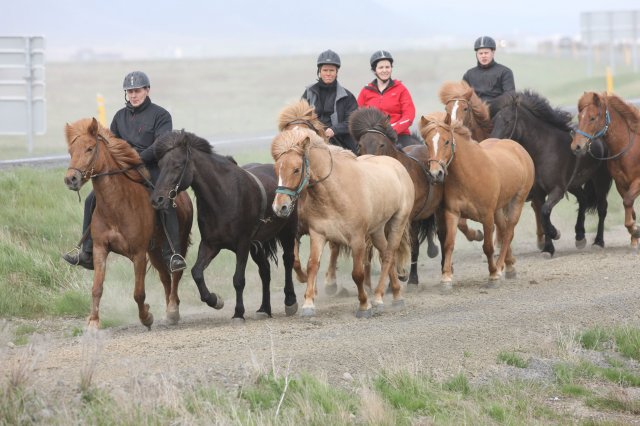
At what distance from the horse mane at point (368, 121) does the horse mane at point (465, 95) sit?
189 centimetres

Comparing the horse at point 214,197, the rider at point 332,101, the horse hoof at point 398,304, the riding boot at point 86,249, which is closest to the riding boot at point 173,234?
the horse at point 214,197

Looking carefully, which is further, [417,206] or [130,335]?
[417,206]

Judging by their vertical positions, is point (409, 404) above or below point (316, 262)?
below

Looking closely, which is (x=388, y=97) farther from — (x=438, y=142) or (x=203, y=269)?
(x=203, y=269)

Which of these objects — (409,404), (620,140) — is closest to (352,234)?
(409,404)

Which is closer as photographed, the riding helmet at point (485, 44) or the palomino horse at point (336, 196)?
the palomino horse at point (336, 196)

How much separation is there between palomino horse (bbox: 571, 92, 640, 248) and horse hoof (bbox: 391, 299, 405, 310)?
181 inches

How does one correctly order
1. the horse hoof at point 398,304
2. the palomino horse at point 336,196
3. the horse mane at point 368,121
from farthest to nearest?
1. the horse mane at point 368,121
2. the horse hoof at point 398,304
3. the palomino horse at point 336,196

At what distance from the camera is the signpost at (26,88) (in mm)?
24812

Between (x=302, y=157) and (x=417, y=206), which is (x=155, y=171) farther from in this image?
(x=417, y=206)

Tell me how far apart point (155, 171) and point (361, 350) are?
3.52 meters

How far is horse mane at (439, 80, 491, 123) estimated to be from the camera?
51.2 feet

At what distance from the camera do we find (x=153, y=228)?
12.4 m

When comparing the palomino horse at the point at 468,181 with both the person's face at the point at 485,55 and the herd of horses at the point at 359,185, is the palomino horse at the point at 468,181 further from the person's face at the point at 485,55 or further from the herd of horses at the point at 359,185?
the person's face at the point at 485,55
